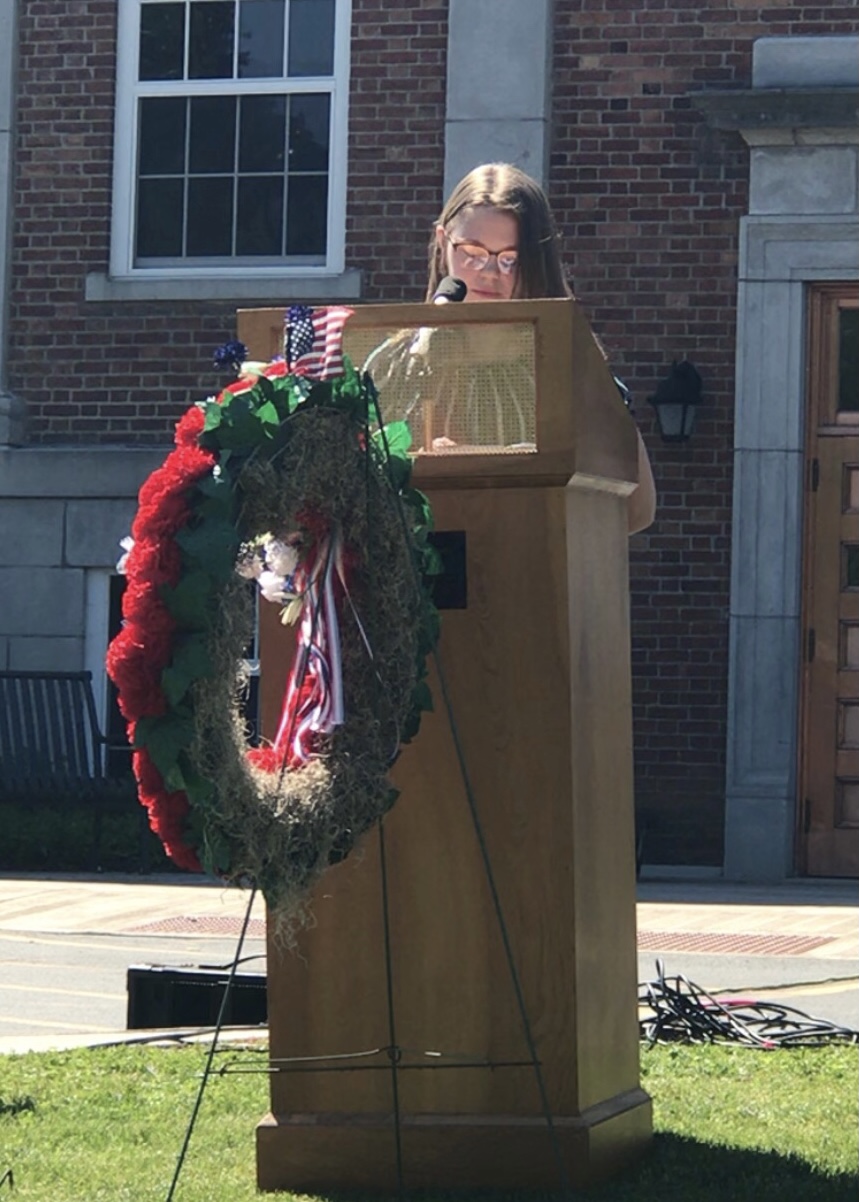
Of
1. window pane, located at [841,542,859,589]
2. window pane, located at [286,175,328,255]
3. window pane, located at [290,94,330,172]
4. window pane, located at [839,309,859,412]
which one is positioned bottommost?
window pane, located at [841,542,859,589]

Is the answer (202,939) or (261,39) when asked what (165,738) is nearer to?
(202,939)

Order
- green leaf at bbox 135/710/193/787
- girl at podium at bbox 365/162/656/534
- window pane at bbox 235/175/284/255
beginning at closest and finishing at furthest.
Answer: green leaf at bbox 135/710/193/787, girl at podium at bbox 365/162/656/534, window pane at bbox 235/175/284/255

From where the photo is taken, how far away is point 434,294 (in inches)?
206

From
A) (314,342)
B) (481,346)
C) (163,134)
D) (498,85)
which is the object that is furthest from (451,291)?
(163,134)

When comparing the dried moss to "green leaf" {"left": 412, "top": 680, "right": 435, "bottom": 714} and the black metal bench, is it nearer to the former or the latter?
"green leaf" {"left": 412, "top": 680, "right": 435, "bottom": 714}

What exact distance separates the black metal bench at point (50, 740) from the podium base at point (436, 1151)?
28.5 feet

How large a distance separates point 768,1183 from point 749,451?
8877mm

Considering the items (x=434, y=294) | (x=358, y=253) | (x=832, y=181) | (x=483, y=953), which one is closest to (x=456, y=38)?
(x=358, y=253)

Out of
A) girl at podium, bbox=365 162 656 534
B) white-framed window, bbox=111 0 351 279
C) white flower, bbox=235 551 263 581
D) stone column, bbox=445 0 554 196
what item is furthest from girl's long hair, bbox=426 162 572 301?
white-framed window, bbox=111 0 351 279

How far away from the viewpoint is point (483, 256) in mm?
5223

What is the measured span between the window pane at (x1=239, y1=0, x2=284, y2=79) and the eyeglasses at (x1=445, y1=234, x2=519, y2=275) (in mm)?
9634

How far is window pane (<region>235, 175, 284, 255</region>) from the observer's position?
14508 millimetres

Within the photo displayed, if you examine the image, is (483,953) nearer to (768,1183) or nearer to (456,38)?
(768,1183)

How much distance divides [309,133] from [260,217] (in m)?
0.60
